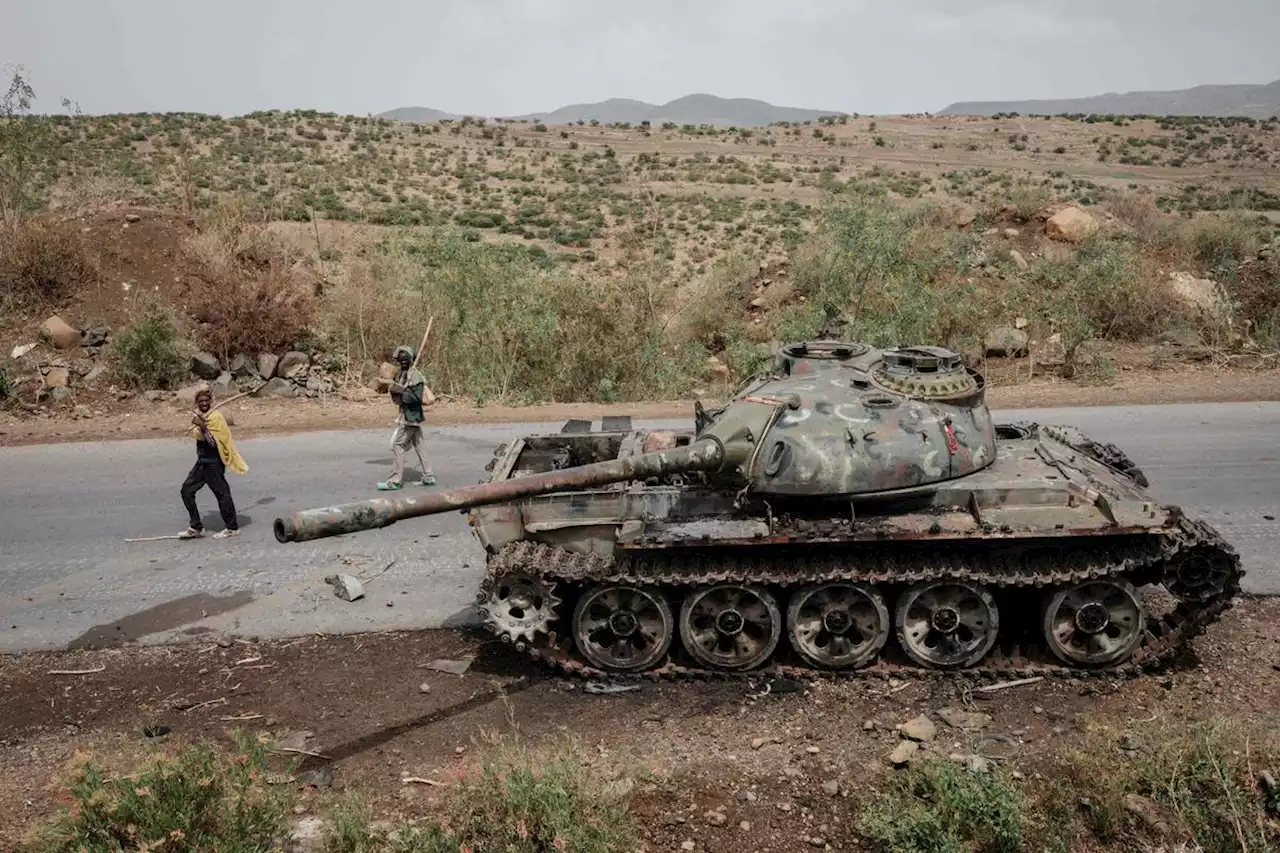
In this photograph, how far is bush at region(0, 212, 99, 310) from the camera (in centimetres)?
2009

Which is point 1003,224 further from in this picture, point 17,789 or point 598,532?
point 17,789

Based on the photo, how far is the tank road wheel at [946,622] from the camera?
26.0 ft

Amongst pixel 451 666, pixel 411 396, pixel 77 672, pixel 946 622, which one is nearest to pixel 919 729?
pixel 946 622

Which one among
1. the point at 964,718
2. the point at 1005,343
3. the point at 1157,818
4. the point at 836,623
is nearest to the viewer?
the point at 1157,818

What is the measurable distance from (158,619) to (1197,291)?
A: 23.0 metres

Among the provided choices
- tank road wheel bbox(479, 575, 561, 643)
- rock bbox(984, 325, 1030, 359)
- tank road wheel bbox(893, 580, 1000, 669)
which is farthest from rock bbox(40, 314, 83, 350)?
rock bbox(984, 325, 1030, 359)

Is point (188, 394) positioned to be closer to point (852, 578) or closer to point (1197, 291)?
point (852, 578)

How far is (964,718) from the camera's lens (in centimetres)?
740

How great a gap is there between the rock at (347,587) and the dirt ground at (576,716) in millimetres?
931

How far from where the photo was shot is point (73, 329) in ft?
63.3

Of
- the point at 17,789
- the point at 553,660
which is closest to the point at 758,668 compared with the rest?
the point at 553,660

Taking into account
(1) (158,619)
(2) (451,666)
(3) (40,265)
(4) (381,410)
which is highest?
(3) (40,265)

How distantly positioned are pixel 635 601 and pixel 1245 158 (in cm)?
5521

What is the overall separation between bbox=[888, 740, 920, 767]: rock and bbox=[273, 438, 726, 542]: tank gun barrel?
2.53 metres
